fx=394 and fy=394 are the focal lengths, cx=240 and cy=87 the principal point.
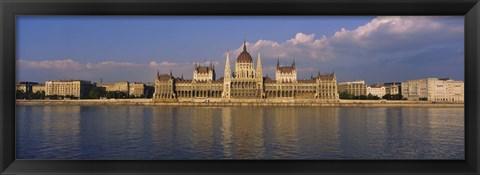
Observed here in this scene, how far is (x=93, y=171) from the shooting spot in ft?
5.12

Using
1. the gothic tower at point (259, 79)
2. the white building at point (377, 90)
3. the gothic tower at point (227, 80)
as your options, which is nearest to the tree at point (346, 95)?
the white building at point (377, 90)

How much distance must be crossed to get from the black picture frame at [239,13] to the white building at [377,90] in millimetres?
19572

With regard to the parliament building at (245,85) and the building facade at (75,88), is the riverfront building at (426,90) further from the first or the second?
the building facade at (75,88)

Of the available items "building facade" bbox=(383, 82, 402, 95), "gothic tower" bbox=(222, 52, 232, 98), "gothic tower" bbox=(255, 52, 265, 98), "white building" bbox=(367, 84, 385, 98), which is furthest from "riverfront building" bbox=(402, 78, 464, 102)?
"gothic tower" bbox=(222, 52, 232, 98)

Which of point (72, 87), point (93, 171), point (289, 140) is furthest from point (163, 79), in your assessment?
point (93, 171)

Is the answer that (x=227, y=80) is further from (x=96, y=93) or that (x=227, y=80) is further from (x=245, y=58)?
(x=96, y=93)

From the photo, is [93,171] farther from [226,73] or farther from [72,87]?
[226,73]

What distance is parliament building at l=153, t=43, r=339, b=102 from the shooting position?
22844 mm

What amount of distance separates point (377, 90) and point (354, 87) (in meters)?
1.33

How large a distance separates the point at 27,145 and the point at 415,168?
4.26 metres

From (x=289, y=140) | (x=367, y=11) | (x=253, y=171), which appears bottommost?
(x=289, y=140)

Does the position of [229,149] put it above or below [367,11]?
below

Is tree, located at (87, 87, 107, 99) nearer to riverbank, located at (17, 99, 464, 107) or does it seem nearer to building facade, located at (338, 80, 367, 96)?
riverbank, located at (17, 99, 464, 107)

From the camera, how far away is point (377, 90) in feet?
68.2
